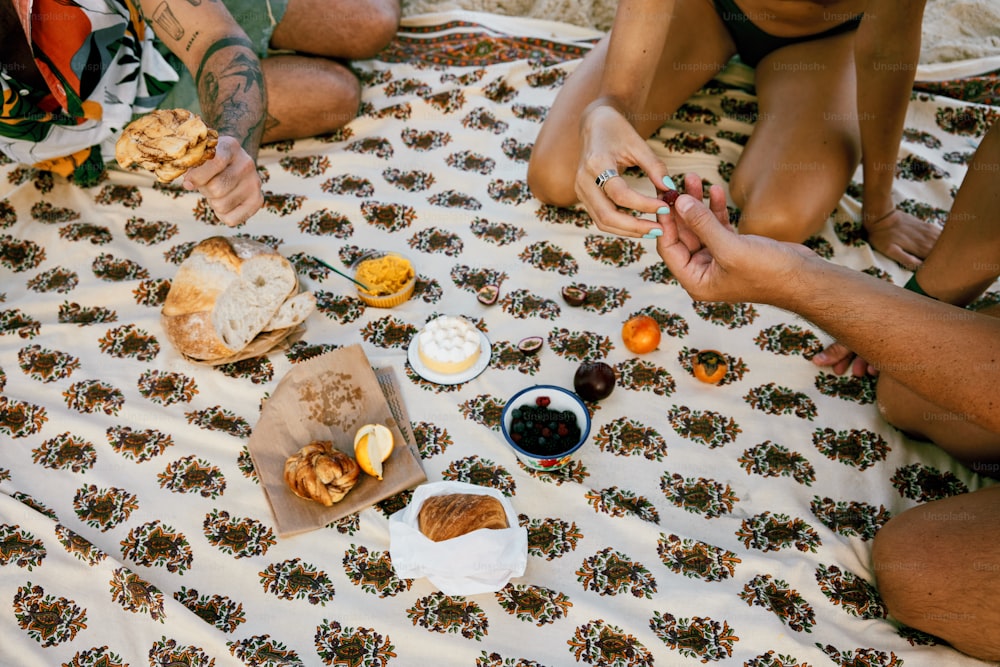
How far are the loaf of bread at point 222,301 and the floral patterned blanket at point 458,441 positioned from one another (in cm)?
12

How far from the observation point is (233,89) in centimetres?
204

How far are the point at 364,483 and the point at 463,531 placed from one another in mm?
341

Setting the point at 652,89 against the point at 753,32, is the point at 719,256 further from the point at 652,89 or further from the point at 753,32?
the point at 753,32

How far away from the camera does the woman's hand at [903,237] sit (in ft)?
7.69

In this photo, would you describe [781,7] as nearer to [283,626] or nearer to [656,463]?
[656,463]

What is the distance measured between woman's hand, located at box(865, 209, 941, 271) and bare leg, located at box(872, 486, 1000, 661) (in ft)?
3.45

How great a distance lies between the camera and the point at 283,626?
1.64 m

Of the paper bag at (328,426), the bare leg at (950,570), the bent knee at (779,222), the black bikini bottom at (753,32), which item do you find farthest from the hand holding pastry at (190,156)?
the bare leg at (950,570)

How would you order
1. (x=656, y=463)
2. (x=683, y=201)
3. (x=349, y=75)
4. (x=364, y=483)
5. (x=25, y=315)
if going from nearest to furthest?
(x=683, y=201), (x=364, y=483), (x=656, y=463), (x=25, y=315), (x=349, y=75)

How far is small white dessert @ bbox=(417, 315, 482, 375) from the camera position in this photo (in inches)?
80.7

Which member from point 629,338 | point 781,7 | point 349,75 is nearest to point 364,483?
point 629,338

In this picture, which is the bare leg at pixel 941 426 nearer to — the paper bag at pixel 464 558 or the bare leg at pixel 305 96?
the paper bag at pixel 464 558

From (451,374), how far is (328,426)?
41cm

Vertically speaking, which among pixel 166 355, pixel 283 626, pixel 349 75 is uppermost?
pixel 349 75
